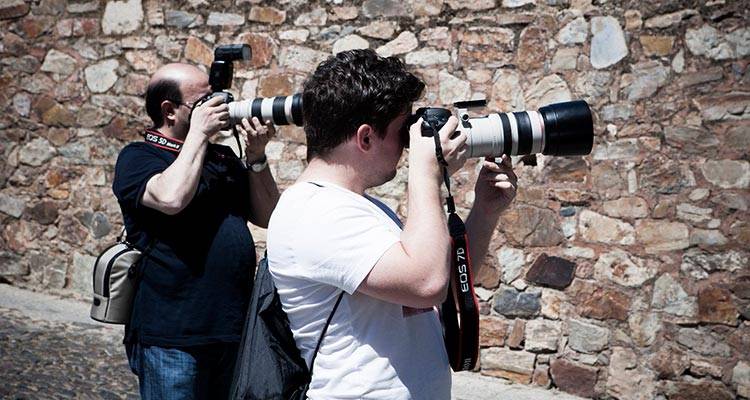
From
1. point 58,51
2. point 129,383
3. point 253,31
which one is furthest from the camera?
point 58,51

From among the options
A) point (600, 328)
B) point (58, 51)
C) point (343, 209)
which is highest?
point (58, 51)

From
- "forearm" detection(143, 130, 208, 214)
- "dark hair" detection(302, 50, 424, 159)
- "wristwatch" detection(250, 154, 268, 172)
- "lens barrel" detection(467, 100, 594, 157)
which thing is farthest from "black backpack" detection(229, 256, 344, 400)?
"wristwatch" detection(250, 154, 268, 172)

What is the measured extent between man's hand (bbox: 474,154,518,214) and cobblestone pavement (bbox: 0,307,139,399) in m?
2.61

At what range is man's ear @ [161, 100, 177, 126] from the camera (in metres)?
2.51

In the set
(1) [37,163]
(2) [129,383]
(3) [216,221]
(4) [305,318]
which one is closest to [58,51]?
(1) [37,163]

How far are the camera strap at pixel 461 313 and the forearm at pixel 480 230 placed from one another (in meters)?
0.23

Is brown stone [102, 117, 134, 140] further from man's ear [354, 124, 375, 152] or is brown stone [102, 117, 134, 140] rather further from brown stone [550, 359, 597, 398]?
man's ear [354, 124, 375, 152]

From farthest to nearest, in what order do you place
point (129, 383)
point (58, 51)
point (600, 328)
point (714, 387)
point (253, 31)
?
point (58, 51), point (253, 31), point (129, 383), point (600, 328), point (714, 387)

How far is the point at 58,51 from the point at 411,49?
2.65 m

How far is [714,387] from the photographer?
3.51m

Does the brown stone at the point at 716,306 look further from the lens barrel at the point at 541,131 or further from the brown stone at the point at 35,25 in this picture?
the brown stone at the point at 35,25

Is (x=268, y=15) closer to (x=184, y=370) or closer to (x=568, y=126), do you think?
(x=184, y=370)

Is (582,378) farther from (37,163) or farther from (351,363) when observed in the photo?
(37,163)

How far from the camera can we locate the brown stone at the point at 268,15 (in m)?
4.65
